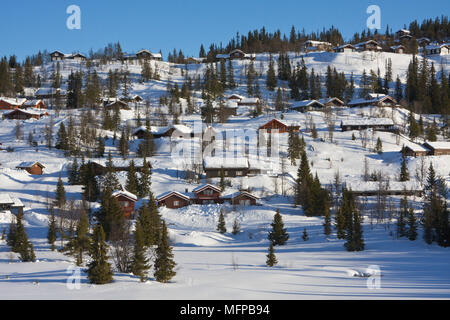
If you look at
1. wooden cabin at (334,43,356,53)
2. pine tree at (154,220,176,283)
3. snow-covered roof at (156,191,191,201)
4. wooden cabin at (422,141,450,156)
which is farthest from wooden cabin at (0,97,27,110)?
wooden cabin at (334,43,356,53)

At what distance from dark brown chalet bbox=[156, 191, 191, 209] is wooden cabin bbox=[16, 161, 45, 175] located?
21027 millimetres

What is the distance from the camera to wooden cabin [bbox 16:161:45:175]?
53.1 meters

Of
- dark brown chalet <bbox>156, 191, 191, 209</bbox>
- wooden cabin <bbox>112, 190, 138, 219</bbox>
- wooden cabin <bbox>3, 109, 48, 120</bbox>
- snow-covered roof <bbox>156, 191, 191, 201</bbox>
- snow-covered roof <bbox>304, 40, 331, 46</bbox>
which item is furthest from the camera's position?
snow-covered roof <bbox>304, 40, 331, 46</bbox>

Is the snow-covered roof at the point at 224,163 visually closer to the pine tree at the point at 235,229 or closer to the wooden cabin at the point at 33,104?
the pine tree at the point at 235,229

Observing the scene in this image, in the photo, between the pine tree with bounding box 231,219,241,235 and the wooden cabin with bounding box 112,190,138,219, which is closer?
the pine tree with bounding box 231,219,241,235

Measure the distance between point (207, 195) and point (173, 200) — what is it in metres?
4.01

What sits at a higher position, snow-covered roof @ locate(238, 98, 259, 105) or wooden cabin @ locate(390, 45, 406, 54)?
wooden cabin @ locate(390, 45, 406, 54)

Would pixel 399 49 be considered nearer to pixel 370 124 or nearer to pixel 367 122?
pixel 367 122

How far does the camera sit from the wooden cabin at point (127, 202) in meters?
40.6

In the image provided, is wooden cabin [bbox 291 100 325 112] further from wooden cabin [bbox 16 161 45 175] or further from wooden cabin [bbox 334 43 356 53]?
wooden cabin [bbox 16 161 45 175]

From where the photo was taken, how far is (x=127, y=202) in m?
41.2

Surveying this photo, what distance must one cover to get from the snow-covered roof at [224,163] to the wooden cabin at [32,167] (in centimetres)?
2296

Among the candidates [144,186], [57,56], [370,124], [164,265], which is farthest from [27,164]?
[57,56]
